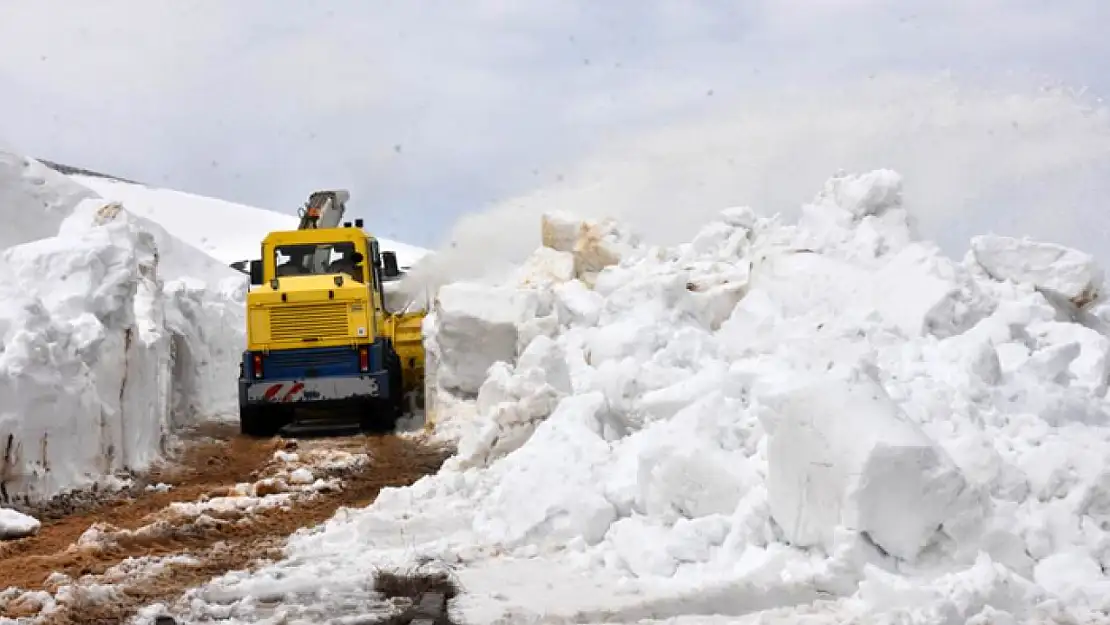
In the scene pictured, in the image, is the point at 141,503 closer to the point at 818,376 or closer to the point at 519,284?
the point at 818,376

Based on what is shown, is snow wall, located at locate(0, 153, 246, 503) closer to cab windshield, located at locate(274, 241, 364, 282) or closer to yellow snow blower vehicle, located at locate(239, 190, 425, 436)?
yellow snow blower vehicle, located at locate(239, 190, 425, 436)

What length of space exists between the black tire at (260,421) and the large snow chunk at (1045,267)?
27.2ft

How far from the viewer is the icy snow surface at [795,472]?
5695 millimetres

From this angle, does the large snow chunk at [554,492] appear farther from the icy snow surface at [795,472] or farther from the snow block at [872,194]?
the snow block at [872,194]

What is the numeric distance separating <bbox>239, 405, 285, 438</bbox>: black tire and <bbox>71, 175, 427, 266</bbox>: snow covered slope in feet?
135

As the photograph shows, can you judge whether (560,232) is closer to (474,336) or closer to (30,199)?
(474,336)

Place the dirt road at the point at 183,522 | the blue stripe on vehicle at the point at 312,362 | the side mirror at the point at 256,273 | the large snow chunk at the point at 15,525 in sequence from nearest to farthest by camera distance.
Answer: the dirt road at the point at 183,522 < the large snow chunk at the point at 15,525 < the blue stripe on vehicle at the point at 312,362 < the side mirror at the point at 256,273

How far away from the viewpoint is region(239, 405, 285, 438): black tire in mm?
14109

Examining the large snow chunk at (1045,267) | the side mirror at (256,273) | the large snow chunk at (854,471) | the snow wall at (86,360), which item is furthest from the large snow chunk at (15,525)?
the large snow chunk at (1045,267)

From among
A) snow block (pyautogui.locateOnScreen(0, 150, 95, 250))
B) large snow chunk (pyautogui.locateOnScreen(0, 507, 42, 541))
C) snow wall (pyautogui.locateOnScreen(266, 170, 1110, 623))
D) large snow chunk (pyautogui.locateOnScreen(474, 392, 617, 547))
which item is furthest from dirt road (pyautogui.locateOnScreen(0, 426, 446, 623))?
snow block (pyautogui.locateOnScreen(0, 150, 95, 250))

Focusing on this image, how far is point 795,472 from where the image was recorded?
19.9 ft

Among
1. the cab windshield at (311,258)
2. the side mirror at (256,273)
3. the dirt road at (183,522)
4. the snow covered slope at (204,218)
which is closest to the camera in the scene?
the dirt road at (183,522)

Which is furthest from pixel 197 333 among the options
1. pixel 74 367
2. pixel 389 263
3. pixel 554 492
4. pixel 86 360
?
pixel 554 492

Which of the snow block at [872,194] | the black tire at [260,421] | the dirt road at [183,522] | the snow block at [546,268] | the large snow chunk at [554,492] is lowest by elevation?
the black tire at [260,421]
